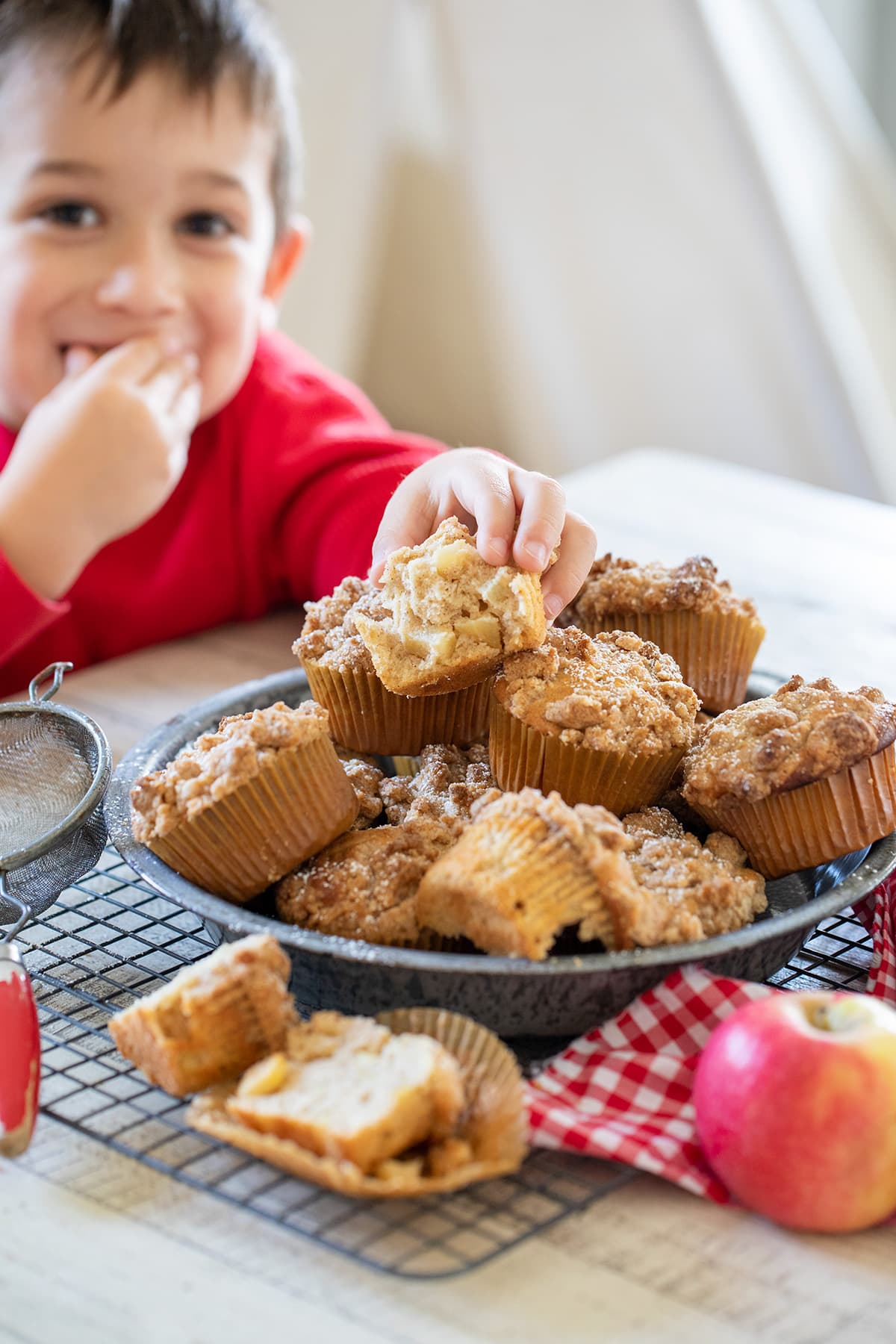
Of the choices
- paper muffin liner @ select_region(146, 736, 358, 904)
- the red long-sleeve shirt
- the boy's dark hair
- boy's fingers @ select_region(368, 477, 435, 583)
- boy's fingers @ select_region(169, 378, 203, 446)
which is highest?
the boy's dark hair

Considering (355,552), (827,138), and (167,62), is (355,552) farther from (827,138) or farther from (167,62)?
(827,138)

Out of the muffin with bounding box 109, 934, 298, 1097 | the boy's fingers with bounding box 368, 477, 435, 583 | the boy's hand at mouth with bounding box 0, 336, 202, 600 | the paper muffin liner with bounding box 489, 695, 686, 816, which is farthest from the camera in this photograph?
the boy's hand at mouth with bounding box 0, 336, 202, 600

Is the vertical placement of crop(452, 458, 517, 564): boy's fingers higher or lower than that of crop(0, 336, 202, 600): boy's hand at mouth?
higher

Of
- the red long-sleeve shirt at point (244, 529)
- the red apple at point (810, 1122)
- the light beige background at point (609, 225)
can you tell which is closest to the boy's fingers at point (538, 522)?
the red apple at point (810, 1122)

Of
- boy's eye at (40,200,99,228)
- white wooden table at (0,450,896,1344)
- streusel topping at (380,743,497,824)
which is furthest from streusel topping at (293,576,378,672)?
boy's eye at (40,200,99,228)

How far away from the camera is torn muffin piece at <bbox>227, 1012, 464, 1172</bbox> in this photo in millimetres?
914

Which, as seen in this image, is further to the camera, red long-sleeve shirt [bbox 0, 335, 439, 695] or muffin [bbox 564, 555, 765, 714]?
red long-sleeve shirt [bbox 0, 335, 439, 695]

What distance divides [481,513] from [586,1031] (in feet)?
1.70

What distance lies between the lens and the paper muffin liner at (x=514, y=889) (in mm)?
1035

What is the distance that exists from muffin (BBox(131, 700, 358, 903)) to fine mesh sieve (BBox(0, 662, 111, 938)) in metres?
0.12

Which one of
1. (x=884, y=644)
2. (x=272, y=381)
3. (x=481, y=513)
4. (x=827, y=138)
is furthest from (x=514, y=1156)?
(x=827, y=138)

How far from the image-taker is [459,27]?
4164mm

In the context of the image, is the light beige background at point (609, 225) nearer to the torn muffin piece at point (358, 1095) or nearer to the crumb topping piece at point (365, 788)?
the crumb topping piece at point (365, 788)

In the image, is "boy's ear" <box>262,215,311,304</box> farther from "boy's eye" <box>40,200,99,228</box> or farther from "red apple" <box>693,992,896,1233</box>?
"red apple" <box>693,992,896,1233</box>
